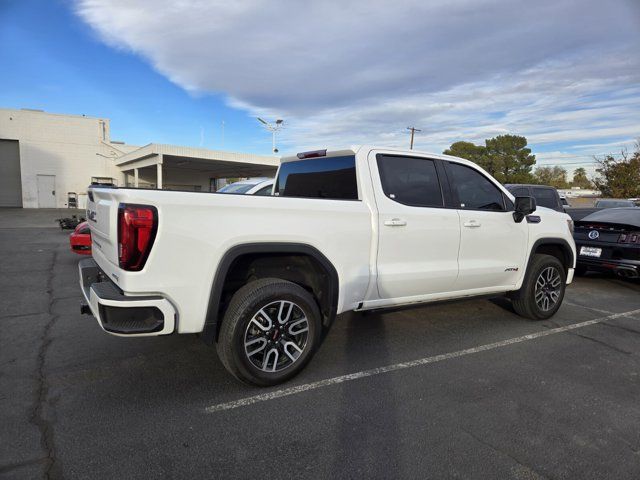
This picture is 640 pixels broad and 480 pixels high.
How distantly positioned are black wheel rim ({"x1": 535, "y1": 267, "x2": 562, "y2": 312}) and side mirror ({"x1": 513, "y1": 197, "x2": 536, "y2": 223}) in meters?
0.91

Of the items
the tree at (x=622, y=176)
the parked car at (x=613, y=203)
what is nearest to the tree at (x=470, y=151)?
the tree at (x=622, y=176)

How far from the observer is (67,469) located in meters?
2.41

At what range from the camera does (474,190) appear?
476cm

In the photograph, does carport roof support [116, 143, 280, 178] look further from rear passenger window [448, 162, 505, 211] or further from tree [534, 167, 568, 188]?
tree [534, 167, 568, 188]

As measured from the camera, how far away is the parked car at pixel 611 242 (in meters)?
7.34

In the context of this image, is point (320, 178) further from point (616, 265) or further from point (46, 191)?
point (46, 191)

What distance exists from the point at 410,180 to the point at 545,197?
8.33 m

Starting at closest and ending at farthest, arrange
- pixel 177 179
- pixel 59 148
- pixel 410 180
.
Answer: pixel 410 180 < pixel 59 148 < pixel 177 179

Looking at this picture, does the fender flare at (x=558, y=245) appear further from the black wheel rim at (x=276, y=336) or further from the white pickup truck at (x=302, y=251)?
the black wheel rim at (x=276, y=336)

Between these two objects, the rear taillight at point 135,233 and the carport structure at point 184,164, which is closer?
the rear taillight at point 135,233

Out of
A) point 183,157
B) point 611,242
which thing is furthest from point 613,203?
point 183,157

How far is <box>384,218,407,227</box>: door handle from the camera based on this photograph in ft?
12.7

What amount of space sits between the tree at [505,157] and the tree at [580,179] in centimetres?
4907

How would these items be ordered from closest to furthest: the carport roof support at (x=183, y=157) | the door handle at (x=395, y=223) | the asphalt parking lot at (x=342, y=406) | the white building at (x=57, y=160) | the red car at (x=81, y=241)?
the asphalt parking lot at (x=342, y=406) → the door handle at (x=395, y=223) → the red car at (x=81, y=241) → the carport roof support at (x=183, y=157) → the white building at (x=57, y=160)
